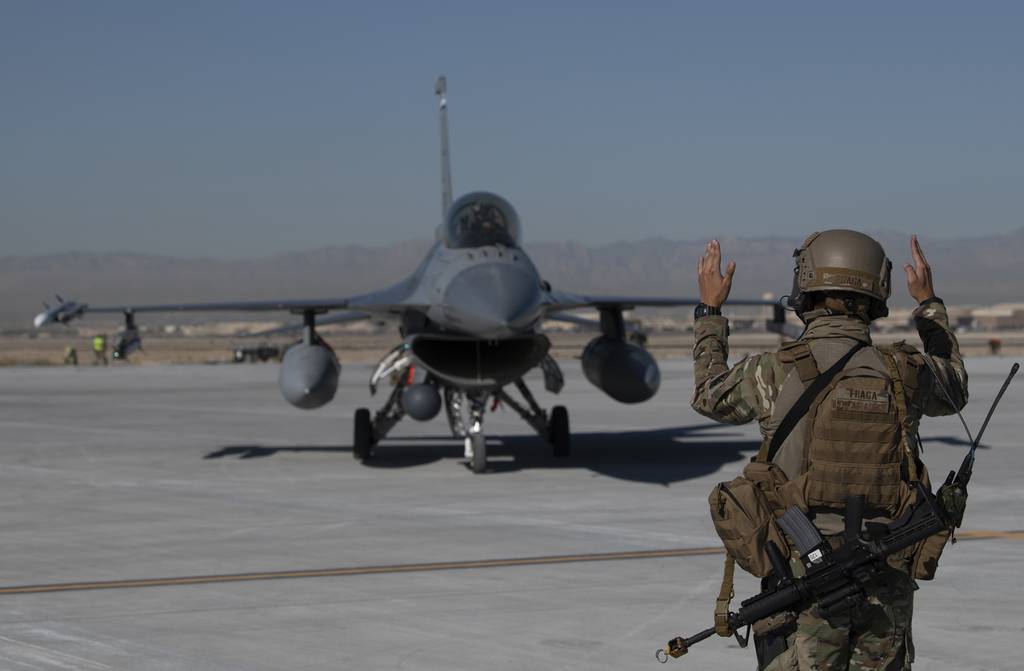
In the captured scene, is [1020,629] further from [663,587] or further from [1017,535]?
[1017,535]

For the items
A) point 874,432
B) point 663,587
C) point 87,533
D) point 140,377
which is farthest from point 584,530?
point 140,377

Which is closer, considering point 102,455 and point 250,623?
point 250,623

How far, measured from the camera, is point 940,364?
4.80m

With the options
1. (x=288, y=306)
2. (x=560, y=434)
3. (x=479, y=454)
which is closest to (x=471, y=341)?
(x=479, y=454)

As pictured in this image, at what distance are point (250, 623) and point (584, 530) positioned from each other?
4.50m

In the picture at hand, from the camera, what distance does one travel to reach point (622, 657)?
7.46m

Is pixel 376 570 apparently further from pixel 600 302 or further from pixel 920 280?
pixel 600 302

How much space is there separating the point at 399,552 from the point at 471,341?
6.63 metres

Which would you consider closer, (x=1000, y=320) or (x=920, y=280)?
(x=920, y=280)

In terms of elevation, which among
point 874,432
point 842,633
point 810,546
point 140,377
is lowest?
point 140,377

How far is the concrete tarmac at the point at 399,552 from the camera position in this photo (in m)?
7.75

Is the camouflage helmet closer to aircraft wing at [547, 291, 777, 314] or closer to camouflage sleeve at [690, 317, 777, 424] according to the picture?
camouflage sleeve at [690, 317, 777, 424]

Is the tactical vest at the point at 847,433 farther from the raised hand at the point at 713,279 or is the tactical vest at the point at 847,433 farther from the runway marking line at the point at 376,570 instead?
the runway marking line at the point at 376,570

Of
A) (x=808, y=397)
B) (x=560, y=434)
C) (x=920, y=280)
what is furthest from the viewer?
(x=560, y=434)
